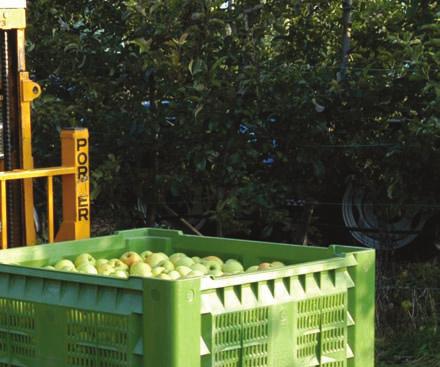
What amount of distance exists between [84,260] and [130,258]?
0.63ft

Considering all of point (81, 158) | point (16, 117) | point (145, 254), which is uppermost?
point (16, 117)

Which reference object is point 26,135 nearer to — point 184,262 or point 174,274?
point 184,262

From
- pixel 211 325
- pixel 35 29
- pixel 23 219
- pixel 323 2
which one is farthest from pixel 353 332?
pixel 35 29

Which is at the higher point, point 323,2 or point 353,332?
point 323,2

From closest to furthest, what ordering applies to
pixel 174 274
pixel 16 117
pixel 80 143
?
pixel 174 274 < pixel 80 143 < pixel 16 117

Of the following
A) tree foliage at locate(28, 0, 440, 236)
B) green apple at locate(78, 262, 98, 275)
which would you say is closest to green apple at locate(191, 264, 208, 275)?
green apple at locate(78, 262, 98, 275)

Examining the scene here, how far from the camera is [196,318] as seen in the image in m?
3.56

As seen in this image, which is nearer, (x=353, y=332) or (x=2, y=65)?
(x=353, y=332)

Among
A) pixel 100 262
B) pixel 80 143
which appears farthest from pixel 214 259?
pixel 80 143

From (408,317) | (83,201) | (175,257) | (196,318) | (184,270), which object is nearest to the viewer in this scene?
(196,318)

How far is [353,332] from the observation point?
164 inches

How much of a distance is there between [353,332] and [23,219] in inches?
104

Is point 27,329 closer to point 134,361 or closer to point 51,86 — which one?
point 134,361

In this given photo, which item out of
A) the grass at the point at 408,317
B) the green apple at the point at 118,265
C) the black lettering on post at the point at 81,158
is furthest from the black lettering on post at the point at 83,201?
the grass at the point at 408,317
